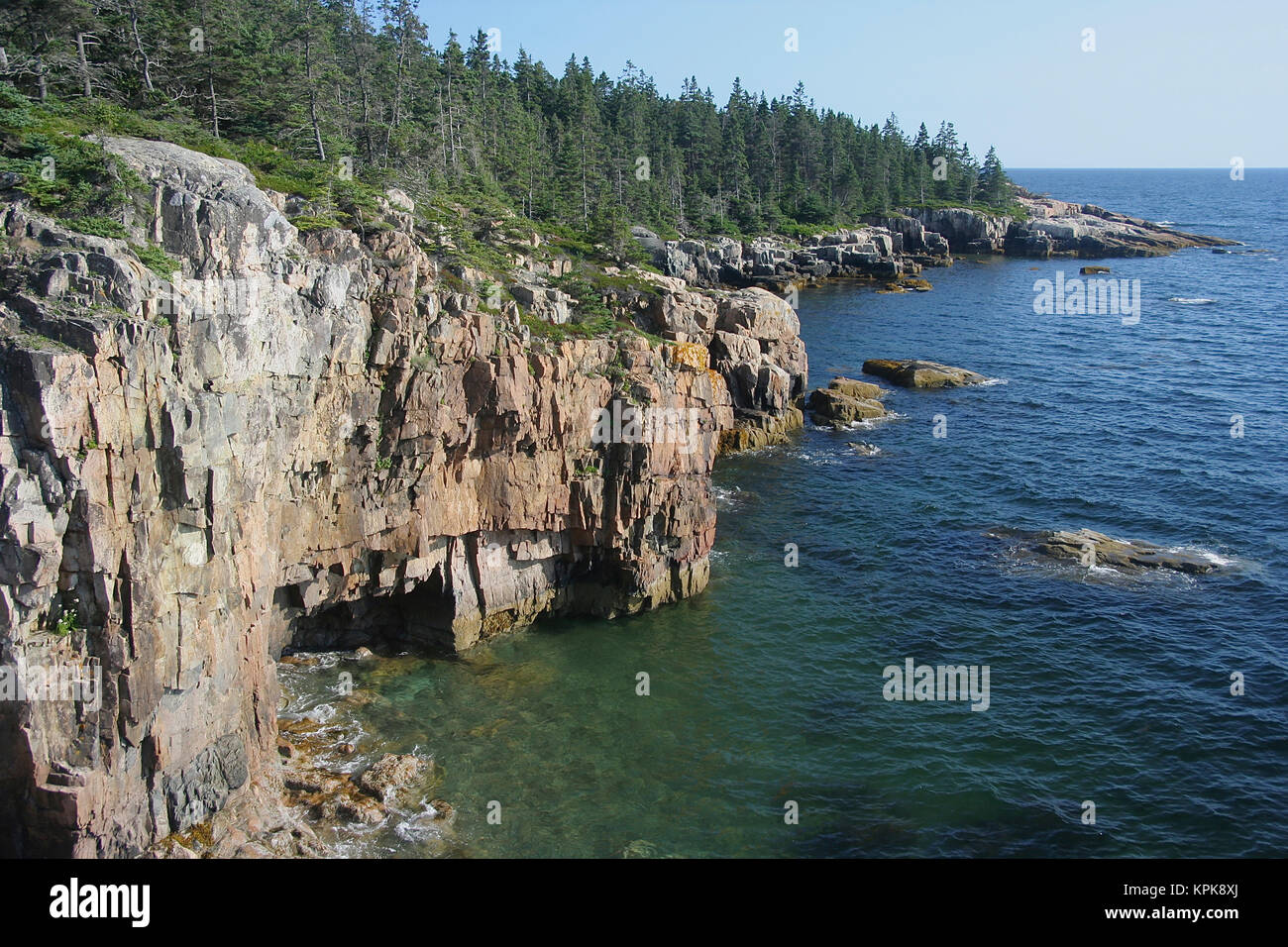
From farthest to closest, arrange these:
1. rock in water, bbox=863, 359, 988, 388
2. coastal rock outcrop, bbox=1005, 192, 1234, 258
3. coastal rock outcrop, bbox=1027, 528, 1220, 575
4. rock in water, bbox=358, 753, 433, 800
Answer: coastal rock outcrop, bbox=1005, 192, 1234, 258 < rock in water, bbox=863, 359, 988, 388 < coastal rock outcrop, bbox=1027, 528, 1220, 575 < rock in water, bbox=358, 753, 433, 800

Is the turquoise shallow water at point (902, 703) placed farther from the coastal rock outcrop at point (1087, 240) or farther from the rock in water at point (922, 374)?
the coastal rock outcrop at point (1087, 240)

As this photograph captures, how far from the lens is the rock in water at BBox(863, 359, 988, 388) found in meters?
79.4

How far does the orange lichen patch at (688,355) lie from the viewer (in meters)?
47.1

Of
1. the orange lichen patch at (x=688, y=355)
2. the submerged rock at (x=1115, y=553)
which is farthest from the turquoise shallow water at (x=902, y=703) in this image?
the orange lichen patch at (x=688, y=355)

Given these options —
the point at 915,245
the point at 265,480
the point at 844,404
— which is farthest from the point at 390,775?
the point at 915,245

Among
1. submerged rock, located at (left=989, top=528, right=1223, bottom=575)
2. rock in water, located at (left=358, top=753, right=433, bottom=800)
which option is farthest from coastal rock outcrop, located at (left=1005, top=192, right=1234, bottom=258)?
rock in water, located at (left=358, top=753, right=433, bottom=800)

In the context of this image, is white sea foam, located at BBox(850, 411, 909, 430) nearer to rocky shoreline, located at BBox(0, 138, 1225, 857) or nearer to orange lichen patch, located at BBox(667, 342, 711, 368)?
orange lichen patch, located at BBox(667, 342, 711, 368)

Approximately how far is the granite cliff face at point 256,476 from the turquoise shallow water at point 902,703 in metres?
3.66

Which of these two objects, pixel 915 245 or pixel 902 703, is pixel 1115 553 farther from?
pixel 915 245

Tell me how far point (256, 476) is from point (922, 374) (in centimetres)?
6418

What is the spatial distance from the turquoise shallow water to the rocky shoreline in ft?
10.2

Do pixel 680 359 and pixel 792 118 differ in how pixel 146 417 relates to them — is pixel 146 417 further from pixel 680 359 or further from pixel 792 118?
pixel 792 118

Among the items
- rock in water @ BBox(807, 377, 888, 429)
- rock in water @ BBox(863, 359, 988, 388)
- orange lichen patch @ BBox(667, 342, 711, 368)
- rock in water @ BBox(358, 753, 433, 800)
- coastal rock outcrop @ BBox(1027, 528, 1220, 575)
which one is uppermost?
orange lichen patch @ BBox(667, 342, 711, 368)

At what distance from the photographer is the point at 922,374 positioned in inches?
3127
